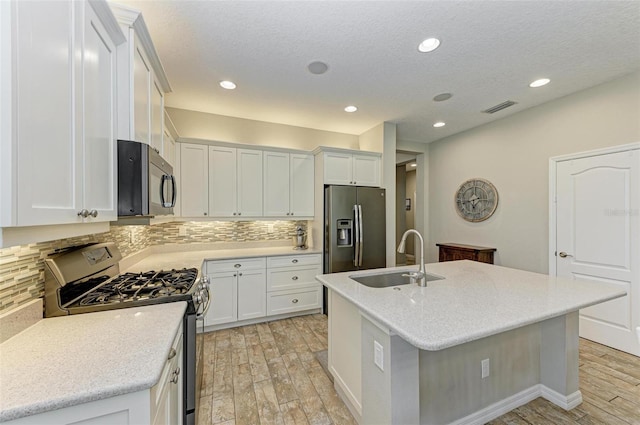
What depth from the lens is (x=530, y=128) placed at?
3441 mm

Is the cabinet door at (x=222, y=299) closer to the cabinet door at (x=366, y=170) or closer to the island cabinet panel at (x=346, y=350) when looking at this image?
the island cabinet panel at (x=346, y=350)

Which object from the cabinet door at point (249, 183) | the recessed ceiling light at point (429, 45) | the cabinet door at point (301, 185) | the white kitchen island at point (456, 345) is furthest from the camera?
the cabinet door at point (301, 185)

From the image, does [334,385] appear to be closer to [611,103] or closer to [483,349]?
[483,349]

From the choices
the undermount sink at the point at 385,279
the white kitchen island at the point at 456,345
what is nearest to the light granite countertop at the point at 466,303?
the white kitchen island at the point at 456,345

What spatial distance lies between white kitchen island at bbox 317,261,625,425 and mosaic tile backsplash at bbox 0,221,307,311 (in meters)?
1.62

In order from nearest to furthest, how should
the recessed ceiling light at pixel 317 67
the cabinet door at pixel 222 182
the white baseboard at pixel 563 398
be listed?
1. the white baseboard at pixel 563 398
2. the recessed ceiling light at pixel 317 67
3. the cabinet door at pixel 222 182

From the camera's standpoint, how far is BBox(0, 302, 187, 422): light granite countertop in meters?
0.75

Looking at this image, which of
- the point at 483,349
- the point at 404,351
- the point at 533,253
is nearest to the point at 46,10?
the point at 404,351

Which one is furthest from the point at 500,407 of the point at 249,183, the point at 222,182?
the point at 222,182

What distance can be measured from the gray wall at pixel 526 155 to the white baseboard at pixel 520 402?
195 centimetres

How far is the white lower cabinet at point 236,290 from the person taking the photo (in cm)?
305

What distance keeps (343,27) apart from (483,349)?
2.56 meters

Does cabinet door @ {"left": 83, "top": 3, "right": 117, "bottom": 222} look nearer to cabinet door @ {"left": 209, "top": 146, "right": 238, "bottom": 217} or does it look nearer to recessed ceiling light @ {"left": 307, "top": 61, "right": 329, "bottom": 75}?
recessed ceiling light @ {"left": 307, "top": 61, "right": 329, "bottom": 75}

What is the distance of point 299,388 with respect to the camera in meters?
2.06
